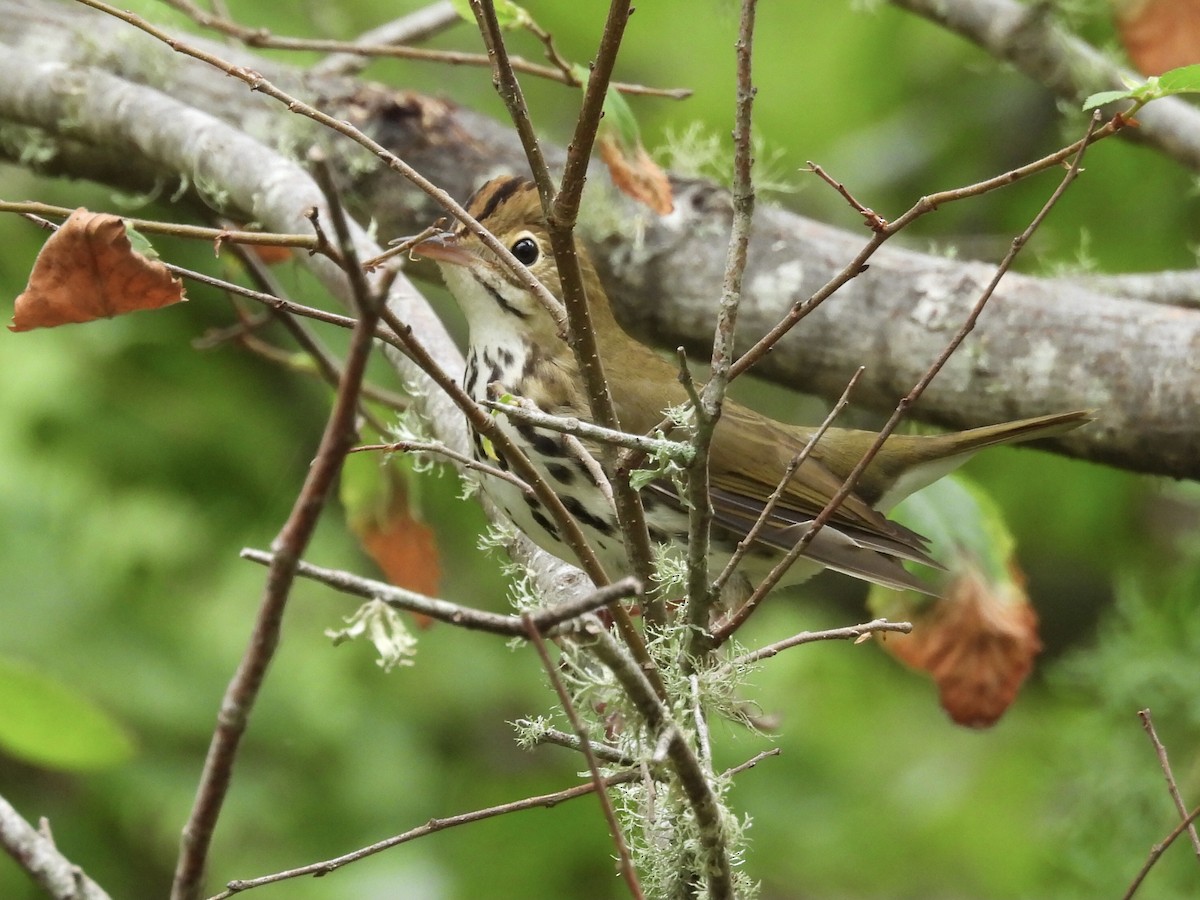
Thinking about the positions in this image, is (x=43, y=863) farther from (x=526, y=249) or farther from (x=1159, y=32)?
(x=1159, y=32)

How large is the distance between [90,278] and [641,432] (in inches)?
48.2

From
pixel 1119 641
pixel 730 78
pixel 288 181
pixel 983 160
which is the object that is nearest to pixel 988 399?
pixel 1119 641

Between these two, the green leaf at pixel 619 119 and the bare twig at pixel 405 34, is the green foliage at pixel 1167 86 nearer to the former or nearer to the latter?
the green leaf at pixel 619 119

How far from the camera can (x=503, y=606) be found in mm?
5027

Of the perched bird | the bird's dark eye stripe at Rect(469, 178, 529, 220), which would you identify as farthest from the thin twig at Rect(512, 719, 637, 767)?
the bird's dark eye stripe at Rect(469, 178, 529, 220)

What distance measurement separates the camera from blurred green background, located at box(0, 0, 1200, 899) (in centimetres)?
388

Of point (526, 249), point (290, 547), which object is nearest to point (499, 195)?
point (526, 249)

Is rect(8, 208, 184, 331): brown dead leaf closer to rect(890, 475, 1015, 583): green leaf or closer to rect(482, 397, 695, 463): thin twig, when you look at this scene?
rect(482, 397, 695, 463): thin twig

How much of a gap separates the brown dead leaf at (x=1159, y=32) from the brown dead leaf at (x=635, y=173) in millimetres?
1405

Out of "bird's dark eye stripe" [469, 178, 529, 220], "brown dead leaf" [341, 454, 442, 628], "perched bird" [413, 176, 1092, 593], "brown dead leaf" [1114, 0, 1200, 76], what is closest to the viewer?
"perched bird" [413, 176, 1092, 593]

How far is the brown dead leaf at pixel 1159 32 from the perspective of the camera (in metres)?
3.23

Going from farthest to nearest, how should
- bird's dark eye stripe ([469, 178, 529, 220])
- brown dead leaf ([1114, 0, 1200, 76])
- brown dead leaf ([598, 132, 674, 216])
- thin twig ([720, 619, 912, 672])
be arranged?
brown dead leaf ([1114, 0, 1200, 76]), bird's dark eye stripe ([469, 178, 529, 220]), brown dead leaf ([598, 132, 674, 216]), thin twig ([720, 619, 912, 672])

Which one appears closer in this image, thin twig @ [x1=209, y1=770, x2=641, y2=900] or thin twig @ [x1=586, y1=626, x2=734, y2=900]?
thin twig @ [x1=586, y1=626, x2=734, y2=900]

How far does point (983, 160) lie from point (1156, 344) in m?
2.19
